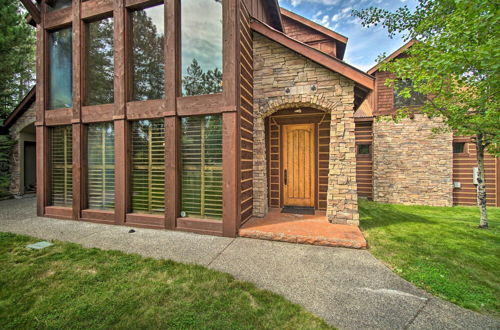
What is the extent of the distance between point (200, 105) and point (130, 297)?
3548 millimetres

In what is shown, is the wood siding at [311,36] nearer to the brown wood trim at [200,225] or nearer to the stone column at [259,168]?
the stone column at [259,168]

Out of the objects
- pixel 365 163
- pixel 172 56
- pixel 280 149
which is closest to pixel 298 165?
pixel 280 149

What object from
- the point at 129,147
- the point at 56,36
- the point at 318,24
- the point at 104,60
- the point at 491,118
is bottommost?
the point at 129,147

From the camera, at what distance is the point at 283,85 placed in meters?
4.85

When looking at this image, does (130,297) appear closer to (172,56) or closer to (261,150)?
(261,150)

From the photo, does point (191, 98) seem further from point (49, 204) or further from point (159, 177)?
point (49, 204)

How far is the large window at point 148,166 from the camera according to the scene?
4723 mm

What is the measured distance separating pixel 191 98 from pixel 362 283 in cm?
456

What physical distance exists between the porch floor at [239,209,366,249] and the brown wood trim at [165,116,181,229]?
1640 millimetres

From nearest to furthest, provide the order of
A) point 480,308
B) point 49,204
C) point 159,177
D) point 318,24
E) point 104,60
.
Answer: point 480,308
point 159,177
point 104,60
point 49,204
point 318,24

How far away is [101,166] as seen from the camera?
520 centimetres

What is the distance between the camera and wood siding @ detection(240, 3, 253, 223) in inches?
173

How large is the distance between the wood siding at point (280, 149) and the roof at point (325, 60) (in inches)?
54.5

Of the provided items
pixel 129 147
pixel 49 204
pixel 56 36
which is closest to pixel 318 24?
pixel 129 147
